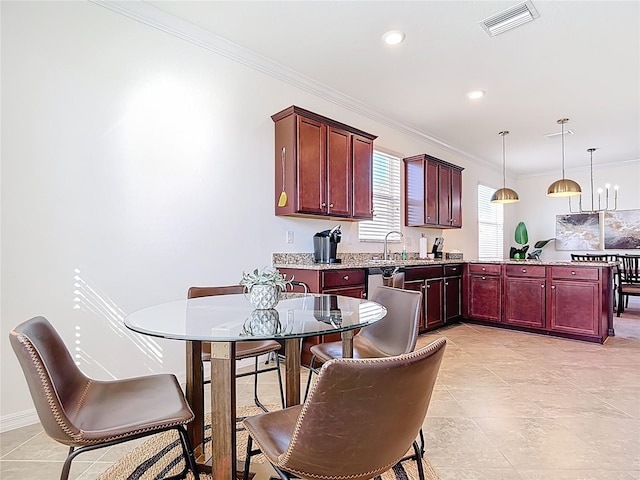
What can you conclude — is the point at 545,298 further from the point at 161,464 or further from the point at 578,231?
the point at 161,464

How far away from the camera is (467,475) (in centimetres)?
175

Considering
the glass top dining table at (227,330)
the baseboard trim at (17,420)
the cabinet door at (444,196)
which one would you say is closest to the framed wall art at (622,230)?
the cabinet door at (444,196)

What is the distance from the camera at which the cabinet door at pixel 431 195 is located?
5.18 metres

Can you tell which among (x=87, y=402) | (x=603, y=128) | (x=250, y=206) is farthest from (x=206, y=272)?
(x=603, y=128)

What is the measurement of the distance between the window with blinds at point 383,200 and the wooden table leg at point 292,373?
2.84 metres

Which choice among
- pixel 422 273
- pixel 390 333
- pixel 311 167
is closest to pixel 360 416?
pixel 390 333

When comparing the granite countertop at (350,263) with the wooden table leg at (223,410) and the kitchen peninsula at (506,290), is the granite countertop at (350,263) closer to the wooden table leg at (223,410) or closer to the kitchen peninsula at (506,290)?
the kitchen peninsula at (506,290)

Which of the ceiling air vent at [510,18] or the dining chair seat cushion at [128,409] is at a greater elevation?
the ceiling air vent at [510,18]

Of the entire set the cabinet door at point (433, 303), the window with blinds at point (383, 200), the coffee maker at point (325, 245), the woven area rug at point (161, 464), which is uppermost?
the window with blinds at point (383, 200)

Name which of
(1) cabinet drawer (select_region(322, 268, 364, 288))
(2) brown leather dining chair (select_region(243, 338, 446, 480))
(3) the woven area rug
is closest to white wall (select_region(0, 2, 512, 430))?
(1) cabinet drawer (select_region(322, 268, 364, 288))

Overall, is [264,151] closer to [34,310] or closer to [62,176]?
[62,176]

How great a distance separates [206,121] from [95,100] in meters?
0.83

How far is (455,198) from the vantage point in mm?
5828

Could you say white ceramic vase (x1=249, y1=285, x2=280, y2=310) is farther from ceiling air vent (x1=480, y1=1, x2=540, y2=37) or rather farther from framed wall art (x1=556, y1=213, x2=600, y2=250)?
framed wall art (x1=556, y1=213, x2=600, y2=250)
